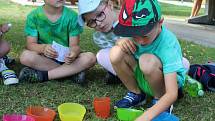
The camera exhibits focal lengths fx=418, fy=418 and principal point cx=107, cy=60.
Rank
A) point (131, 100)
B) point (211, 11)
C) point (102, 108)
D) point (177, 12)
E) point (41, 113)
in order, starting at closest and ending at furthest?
1. point (41, 113)
2. point (102, 108)
3. point (131, 100)
4. point (211, 11)
5. point (177, 12)

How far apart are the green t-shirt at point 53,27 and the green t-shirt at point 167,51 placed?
2.25 ft

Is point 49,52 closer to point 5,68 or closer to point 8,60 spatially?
point 5,68

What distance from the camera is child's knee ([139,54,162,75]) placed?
2.02 m

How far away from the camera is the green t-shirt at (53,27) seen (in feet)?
8.66

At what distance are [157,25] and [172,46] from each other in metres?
0.18

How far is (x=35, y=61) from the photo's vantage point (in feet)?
8.69

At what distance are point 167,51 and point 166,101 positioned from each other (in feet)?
0.98

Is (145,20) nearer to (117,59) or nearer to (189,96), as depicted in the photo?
(117,59)

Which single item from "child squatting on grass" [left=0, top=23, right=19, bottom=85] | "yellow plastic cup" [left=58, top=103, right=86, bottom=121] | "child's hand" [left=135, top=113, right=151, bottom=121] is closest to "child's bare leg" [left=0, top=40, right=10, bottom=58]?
"child squatting on grass" [left=0, top=23, right=19, bottom=85]

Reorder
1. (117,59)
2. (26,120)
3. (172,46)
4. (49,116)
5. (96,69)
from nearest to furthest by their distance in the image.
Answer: (26,120)
(49,116)
(172,46)
(117,59)
(96,69)

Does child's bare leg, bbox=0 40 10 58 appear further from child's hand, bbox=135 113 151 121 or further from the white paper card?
child's hand, bbox=135 113 151 121

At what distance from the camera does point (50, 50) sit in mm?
2553

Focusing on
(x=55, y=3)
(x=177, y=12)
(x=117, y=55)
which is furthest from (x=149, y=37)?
(x=177, y=12)

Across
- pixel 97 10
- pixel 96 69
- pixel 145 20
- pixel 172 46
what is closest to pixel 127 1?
pixel 145 20
